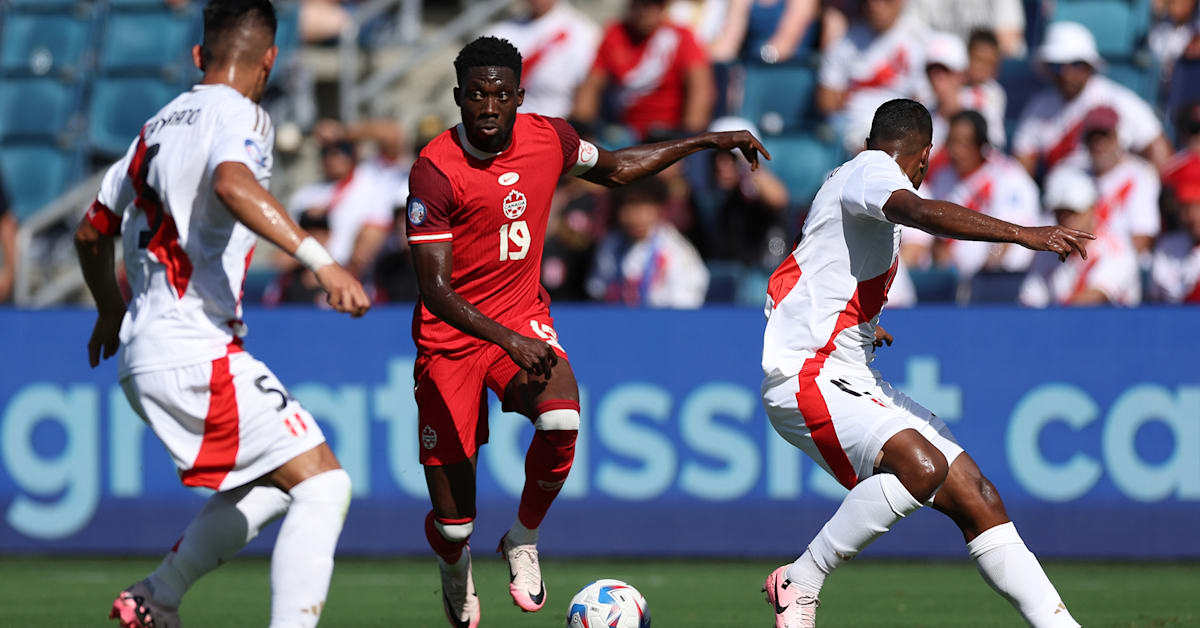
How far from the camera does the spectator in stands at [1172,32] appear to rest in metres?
13.4

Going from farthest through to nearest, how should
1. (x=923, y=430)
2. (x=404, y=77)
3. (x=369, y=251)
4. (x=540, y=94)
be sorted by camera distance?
(x=404, y=77) < (x=540, y=94) < (x=369, y=251) < (x=923, y=430)

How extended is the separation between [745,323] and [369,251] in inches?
138

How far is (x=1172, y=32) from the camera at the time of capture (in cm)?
1359

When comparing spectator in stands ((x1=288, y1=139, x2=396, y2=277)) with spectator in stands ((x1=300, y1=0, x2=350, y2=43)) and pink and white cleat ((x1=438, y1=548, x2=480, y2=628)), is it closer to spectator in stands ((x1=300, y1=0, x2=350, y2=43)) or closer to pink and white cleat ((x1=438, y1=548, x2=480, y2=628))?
spectator in stands ((x1=300, y1=0, x2=350, y2=43))

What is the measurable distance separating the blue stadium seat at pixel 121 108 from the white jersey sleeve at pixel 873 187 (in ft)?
31.5

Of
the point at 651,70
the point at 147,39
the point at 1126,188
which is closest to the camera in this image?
the point at 1126,188

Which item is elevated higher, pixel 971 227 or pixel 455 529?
pixel 971 227

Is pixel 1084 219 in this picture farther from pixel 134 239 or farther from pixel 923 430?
pixel 134 239

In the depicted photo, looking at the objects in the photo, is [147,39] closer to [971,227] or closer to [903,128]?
[903,128]

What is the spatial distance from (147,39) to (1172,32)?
9.31 m

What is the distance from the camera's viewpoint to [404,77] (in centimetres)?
1555

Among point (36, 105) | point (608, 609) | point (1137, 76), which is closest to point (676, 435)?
point (608, 609)

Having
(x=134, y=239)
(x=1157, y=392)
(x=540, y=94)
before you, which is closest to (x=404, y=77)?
(x=540, y=94)

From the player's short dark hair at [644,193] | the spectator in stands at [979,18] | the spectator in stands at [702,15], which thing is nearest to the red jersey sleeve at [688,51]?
the spectator in stands at [702,15]
